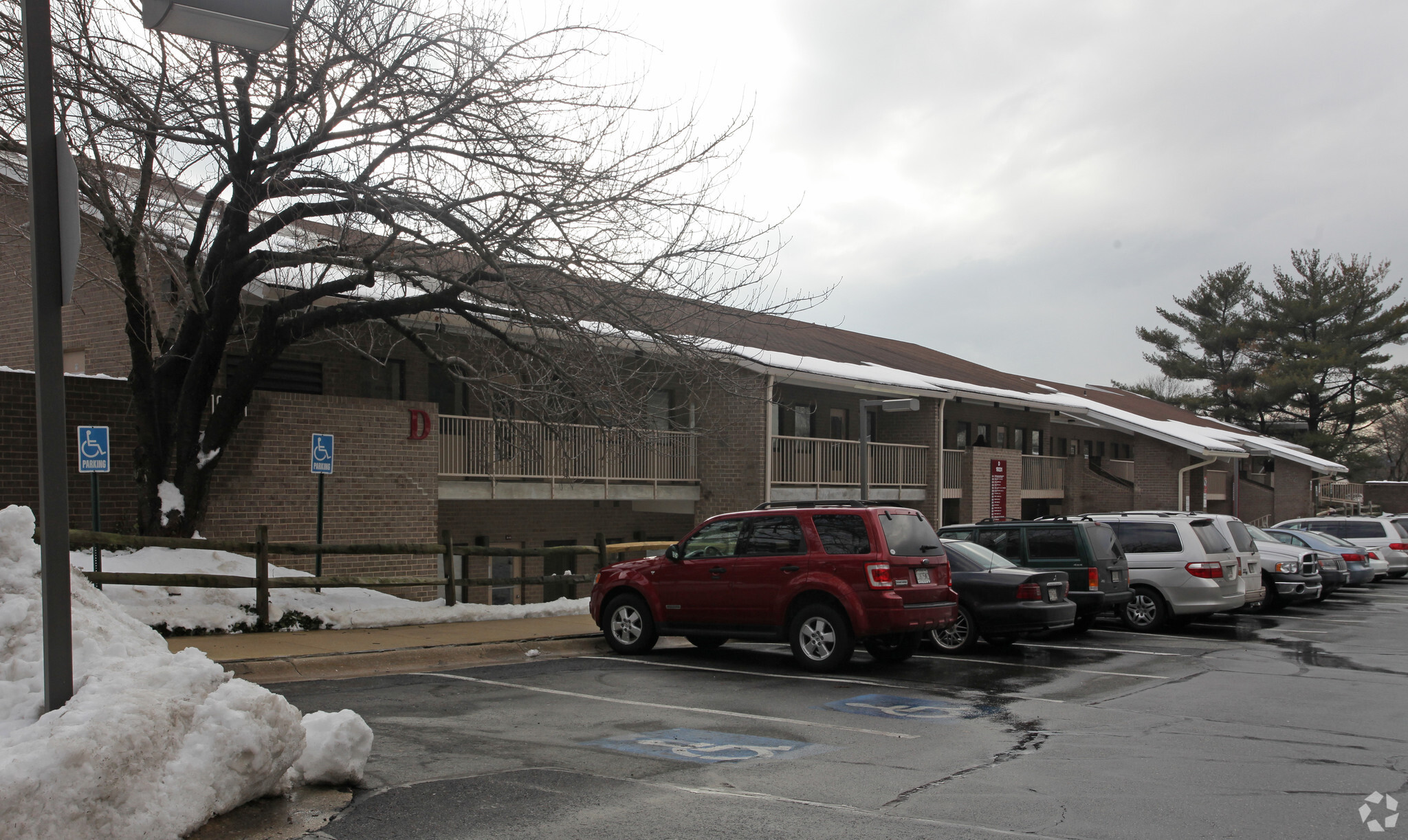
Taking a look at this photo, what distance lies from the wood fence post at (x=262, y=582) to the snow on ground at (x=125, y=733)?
6.35m

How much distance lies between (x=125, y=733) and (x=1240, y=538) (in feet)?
56.3

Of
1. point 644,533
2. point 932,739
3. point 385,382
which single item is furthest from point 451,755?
point 644,533

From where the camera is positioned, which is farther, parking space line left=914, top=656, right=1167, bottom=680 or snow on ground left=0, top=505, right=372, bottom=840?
parking space line left=914, top=656, right=1167, bottom=680

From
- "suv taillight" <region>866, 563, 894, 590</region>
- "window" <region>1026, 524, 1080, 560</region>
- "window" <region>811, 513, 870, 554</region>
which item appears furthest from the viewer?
"window" <region>1026, 524, 1080, 560</region>

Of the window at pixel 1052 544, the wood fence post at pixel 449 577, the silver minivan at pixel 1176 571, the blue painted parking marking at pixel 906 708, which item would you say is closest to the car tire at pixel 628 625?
the wood fence post at pixel 449 577

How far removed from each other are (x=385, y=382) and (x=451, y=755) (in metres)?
13.7

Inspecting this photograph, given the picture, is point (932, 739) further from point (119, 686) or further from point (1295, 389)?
point (1295, 389)

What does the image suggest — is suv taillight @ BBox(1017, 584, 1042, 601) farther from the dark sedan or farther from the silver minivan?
the silver minivan

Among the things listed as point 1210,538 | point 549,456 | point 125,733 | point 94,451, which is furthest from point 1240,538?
point 125,733

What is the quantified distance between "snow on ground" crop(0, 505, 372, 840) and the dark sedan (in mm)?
8556

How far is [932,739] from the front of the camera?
8.14m

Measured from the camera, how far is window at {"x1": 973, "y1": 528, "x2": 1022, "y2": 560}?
1569 centimetres

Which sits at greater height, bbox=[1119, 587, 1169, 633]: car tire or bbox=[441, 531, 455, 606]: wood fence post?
bbox=[441, 531, 455, 606]: wood fence post

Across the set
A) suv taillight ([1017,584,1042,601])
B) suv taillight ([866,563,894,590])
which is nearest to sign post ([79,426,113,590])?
suv taillight ([866,563,894,590])
